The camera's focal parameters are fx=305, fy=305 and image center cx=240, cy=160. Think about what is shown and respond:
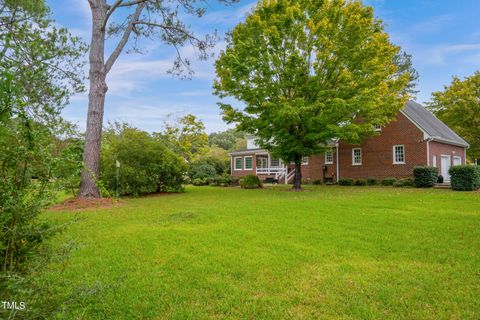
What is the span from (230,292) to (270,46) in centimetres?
1473

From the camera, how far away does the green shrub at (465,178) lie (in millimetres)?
15344

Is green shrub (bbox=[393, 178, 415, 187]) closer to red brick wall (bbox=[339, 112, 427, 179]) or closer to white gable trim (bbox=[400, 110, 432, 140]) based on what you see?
red brick wall (bbox=[339, 112, 427, 179])

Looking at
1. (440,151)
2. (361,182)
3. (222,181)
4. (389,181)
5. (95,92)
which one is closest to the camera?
(95,92)

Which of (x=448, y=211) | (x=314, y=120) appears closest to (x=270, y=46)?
(x=314, y=120)

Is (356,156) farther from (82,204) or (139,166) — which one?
(82,204)

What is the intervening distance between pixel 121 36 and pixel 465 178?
59.3 ft

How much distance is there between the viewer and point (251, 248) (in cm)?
506

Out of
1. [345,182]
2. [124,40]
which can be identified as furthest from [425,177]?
[124,40]

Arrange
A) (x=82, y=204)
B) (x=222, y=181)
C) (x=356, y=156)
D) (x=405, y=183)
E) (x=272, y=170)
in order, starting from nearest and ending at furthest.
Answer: (x=82, y=204)
(x=405, y=183)
(x=356, y=156)
(x=222, y=181)
(x=272, y=170)

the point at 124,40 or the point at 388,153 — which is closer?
the point at 124,40

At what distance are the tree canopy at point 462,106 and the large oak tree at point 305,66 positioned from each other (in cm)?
1364

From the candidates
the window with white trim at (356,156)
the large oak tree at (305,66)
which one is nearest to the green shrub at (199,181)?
the large oak tree at (305,66)

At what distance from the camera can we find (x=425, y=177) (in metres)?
17.8

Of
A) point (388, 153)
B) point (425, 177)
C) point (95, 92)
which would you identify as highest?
point (95, 92)
